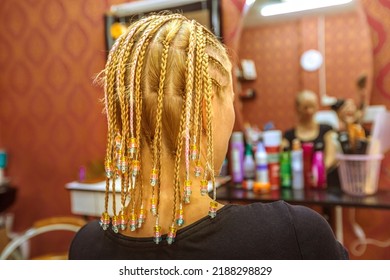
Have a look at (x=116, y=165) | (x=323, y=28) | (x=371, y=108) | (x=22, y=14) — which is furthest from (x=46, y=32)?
(x=371, y=108)

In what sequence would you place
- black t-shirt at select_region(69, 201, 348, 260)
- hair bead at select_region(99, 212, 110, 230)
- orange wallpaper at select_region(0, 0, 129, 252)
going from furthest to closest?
orange wallpaper at select_region(0, 0, 129, 252), hair bead at select_region(99, 212, 110, 230), black t-shirt at select_region(69, 201, 348, 260)

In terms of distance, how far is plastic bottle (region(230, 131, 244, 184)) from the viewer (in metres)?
1.37

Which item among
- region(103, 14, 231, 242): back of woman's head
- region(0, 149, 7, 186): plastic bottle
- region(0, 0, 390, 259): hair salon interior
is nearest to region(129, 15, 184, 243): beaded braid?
region(103, 14, 231, 242): back of woman's head

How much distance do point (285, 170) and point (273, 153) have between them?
0.08m

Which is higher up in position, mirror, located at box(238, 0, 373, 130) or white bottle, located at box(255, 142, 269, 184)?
mirror, located at box(238, 0, 373, 130)

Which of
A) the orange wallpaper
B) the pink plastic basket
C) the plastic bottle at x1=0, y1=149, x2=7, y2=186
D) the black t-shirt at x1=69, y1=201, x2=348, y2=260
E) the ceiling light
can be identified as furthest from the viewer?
the plastic bottle at x1=0, y1=149, x2=7, y2=186

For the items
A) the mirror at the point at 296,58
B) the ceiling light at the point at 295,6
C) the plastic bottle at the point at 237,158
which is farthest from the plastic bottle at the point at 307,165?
the ceiling light at the point at 295,6

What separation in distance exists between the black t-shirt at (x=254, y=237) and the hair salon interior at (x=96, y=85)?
65cm

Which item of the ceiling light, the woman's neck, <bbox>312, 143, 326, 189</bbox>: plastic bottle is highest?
the ceiling light

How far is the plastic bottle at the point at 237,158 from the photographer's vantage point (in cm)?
137

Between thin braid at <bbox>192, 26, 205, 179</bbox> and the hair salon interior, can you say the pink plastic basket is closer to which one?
the hair salon interior

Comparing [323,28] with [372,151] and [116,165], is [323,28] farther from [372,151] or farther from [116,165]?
[116,165]

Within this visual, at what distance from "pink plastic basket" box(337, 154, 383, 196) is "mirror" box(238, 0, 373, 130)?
0.74ft
